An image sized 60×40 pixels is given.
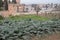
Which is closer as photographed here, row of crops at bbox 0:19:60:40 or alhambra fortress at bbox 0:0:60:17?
row of crops at bbox 0:19:60:40

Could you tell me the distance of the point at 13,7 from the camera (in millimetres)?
15609

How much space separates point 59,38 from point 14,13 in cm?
748

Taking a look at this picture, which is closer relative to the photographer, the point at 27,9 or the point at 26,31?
the point at 26,31

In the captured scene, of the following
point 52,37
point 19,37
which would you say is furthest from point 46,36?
point 19,37

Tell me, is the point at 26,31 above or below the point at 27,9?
above

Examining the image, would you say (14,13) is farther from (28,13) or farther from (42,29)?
(42,29)

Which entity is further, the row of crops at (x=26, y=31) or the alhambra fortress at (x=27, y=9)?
the alhambra fortress at (x=27, y=9)

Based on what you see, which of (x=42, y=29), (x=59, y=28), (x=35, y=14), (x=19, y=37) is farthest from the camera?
(x=35, y=14)

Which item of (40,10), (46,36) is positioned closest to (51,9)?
(40,10)

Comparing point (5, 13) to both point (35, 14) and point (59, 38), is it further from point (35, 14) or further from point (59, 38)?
point (59, 38)

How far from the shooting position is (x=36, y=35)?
27.4ft

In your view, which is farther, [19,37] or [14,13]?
[14,13]

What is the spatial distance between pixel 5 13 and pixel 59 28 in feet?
22.3

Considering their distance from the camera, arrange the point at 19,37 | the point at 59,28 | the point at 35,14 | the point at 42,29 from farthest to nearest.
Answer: the point at 35,14, the point at 59,28, the point at 42,29, the point at 19,37
